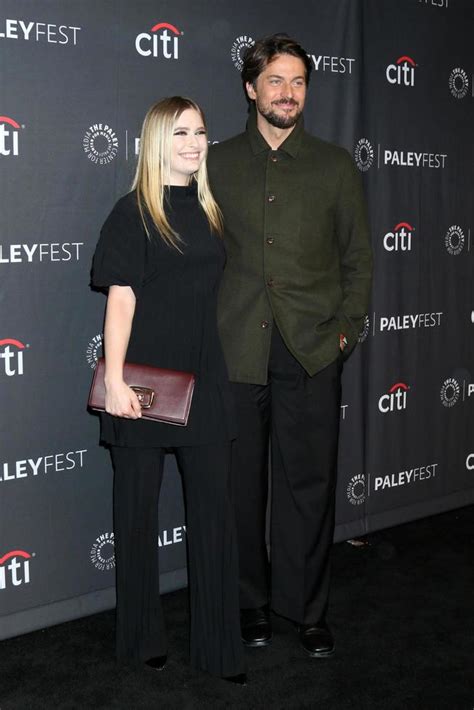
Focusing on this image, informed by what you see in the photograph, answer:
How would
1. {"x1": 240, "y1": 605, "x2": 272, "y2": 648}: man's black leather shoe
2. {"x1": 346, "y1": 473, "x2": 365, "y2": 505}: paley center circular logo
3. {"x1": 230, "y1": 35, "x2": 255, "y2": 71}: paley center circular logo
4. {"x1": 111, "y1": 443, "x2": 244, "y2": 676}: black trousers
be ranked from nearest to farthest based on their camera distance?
{"x1": 111, "y1": 443, "x2": 244, "y2": 676}: black trousers
{"x1": 240, "y1": 605, "x2": 272, "y2": 648}: man's black leather shoe
{"x1": 230, "y1": 35, "x2": 255, "y2": 71}: paley center circular logo
{"x1": 346, "y1": 473, "x2": 365, "y2": 505}: paley center circular logo

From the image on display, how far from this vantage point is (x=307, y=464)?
116 inches

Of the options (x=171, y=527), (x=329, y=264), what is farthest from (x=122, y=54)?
(x=171, y=527)

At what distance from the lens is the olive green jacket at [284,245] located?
2797mm

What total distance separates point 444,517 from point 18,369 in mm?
2305

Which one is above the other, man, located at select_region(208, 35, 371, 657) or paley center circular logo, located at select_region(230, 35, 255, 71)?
paley center circular logo, located at select_region(230, 35, 255, 71)

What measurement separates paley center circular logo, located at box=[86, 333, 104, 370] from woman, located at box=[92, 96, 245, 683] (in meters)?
0.54

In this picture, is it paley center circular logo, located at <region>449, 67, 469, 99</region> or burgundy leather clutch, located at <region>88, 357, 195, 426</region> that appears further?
paley center circular logo, located at <region>449, 67, 469, 99</region>

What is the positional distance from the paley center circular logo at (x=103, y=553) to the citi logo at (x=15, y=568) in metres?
0.26

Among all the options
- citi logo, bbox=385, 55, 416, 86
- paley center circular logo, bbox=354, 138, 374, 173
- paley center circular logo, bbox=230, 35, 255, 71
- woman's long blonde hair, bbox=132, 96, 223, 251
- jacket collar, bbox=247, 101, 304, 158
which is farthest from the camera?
citi logo, bbox=385, 55, 416, 86

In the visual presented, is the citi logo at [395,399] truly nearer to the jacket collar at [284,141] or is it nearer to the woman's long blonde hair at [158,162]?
the jacket collar at [284,141]

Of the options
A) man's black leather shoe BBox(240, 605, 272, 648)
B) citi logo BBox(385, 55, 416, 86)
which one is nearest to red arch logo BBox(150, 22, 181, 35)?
citi logo BBox(385, 55, 416, 86)

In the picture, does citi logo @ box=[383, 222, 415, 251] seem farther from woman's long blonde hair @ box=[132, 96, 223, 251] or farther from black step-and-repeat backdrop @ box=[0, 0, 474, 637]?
woman's long blonde hair @ box=[132, 96, 223, 251]

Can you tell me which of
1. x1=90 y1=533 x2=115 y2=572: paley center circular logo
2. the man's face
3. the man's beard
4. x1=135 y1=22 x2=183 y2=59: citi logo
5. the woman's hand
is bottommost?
x1=90 y1=533 x2=115 y2=572: paley center circular logo

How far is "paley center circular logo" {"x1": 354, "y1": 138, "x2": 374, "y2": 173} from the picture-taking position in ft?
12.4
